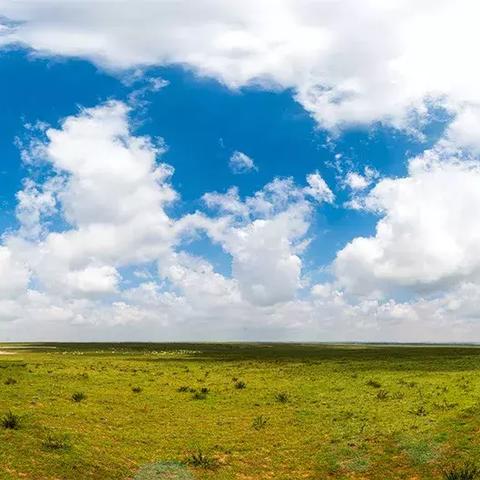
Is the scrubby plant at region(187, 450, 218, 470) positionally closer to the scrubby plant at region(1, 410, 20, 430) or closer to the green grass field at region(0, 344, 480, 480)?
the green grass field at region(0, 344, 480, 480)

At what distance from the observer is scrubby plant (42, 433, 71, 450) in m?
26.2

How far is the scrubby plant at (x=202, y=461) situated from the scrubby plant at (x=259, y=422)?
769 cm

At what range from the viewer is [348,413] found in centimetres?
3834

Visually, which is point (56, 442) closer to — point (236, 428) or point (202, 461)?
point (202, 461)

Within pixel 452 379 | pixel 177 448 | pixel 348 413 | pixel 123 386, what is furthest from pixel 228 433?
pixel 452 379

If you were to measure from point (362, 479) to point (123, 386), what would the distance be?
31.1 meters

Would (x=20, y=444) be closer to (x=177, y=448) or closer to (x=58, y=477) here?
(x=58, y=477)

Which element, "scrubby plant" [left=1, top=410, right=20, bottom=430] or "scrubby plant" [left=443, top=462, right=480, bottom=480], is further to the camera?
"scrubby plant" [left=1, top=410, right=20, bottom=430]

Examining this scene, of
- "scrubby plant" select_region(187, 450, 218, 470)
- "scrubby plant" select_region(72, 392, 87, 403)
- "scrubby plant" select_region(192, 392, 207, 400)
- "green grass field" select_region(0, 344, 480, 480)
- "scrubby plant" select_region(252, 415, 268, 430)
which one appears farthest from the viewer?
"scrubby plant" select_region(192, 392, 207, 400)

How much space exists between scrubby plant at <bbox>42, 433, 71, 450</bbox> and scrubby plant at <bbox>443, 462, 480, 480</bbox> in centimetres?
Answer: 1775

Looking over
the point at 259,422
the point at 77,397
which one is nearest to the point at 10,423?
the point at 77,397

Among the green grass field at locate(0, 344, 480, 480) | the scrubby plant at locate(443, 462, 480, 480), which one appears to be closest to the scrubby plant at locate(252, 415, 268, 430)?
the green grass field at locate(0, 344, 480, 480)

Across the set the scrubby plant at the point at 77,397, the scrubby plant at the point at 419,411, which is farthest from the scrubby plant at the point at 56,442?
the scrubby plant at the point at 419,411

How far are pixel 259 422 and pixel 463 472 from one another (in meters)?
14.7
